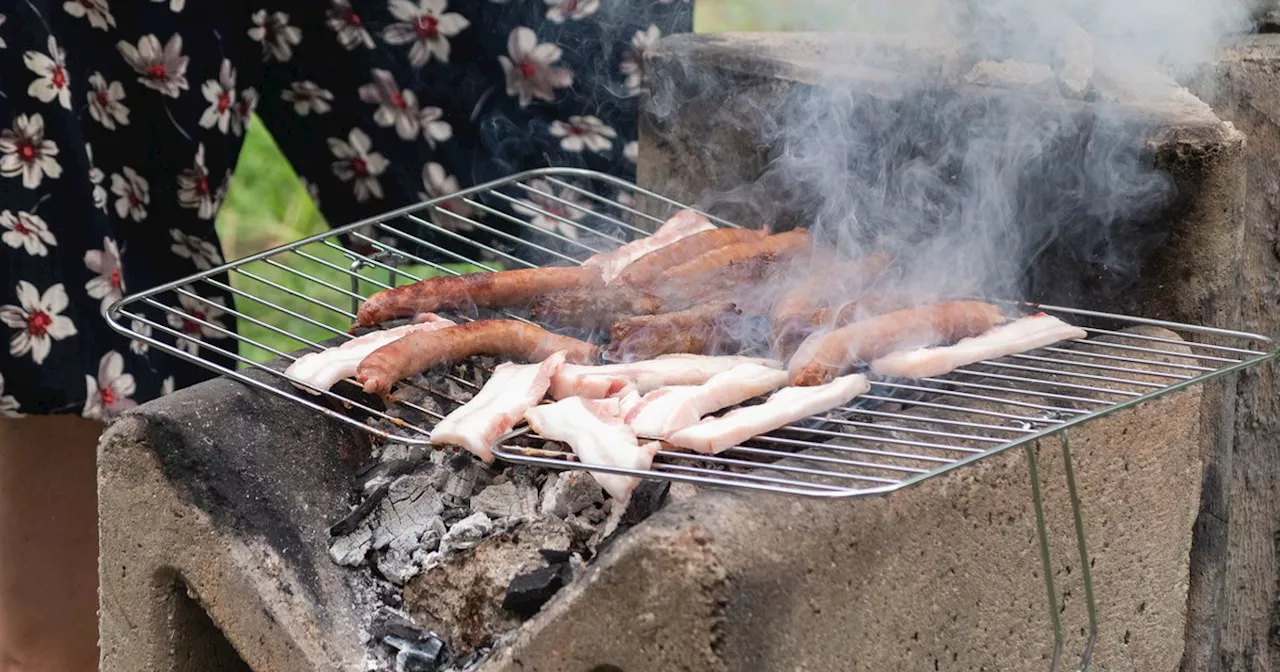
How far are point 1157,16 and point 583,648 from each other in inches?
85.0

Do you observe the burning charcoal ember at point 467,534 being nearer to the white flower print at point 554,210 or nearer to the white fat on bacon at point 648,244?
the white fat on bacon at point 648,244

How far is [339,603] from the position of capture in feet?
7.93

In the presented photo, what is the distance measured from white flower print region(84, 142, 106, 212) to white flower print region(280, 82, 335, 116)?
2.34ft

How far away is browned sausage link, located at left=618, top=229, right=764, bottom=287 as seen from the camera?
9.86ft

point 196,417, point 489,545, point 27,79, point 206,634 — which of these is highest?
point 27,79

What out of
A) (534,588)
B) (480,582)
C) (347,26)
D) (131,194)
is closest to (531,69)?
(347,26)

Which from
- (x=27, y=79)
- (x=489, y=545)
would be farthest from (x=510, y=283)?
(x=27, y=79)

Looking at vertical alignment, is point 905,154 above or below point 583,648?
above

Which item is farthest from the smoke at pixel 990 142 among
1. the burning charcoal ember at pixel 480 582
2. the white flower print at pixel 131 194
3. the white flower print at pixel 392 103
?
the white flower print at pixel 131 194

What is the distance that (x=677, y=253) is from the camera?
3.08 meters

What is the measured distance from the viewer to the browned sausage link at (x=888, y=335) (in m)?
2.42

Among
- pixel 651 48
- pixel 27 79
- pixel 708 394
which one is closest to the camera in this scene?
pixel 708 394

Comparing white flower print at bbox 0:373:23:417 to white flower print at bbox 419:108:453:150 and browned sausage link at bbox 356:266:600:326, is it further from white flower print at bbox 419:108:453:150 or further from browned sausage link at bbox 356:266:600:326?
white flower print at bbox 419:108:453:150

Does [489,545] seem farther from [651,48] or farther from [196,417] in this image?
A: [651,48]
